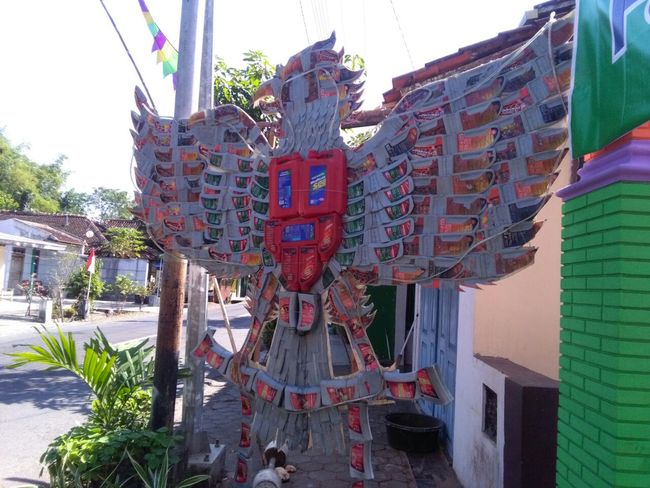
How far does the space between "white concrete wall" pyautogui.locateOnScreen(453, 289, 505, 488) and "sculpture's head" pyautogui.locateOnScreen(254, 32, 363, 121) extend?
1.88m

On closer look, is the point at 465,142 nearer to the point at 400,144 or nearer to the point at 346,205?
the point at 400,144

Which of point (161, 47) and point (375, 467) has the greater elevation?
point (161, 47)

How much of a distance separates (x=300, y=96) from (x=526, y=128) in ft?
4.93

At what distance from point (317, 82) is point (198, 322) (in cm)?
253

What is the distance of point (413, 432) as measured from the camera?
5.05m

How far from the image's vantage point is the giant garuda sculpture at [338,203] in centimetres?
251

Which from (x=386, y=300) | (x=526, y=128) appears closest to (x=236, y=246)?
(x=526, y=128)

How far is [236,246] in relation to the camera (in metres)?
3.56

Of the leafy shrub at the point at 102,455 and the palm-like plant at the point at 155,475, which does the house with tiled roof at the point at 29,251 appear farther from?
the palm-like plant at the point at 155,475

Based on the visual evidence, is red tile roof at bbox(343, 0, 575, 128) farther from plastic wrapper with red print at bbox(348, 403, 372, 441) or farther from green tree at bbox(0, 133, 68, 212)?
green tree at bbox(0, 133, 68, 212)

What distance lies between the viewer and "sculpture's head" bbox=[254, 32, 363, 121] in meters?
3.17

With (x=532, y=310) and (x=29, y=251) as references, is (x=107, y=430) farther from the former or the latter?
(x=29, y=251)

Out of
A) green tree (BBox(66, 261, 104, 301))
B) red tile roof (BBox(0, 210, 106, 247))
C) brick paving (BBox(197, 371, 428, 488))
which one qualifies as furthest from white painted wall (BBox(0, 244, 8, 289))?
brick paving (BBox(197, 371, 428, 488))

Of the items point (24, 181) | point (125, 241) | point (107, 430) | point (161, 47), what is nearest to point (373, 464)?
point (107, 430)
